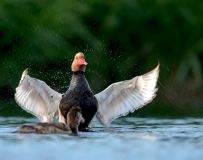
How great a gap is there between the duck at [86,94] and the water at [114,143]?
20cm

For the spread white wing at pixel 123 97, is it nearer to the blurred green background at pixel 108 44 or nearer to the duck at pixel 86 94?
the duck at pixel 86 94

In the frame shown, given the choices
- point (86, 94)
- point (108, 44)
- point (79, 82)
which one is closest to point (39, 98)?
point (79, 82)

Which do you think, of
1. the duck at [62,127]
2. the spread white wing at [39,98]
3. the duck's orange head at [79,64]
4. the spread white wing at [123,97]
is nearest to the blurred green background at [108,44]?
the spread white wing at [39,98]

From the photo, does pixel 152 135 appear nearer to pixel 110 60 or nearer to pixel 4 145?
pixel 4 145

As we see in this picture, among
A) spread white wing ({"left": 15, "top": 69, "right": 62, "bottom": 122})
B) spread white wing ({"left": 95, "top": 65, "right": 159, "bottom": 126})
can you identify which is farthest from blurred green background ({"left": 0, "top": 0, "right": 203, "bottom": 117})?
spread white wing ({"left": 95, "top": 65, "right": 159, "bottom": 126})

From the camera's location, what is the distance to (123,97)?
15.9 metres

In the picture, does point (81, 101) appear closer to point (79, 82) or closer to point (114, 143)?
point (79, 82)

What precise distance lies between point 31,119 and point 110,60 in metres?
1.88

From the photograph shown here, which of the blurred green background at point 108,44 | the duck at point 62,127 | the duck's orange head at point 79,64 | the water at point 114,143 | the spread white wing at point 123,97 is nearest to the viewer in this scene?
the water at point 114,143

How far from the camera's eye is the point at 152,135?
14.7 metres

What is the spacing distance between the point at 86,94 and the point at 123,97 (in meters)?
0.65

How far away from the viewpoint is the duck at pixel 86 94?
50.9 ft

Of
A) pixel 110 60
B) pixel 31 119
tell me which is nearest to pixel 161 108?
pixel 110 60

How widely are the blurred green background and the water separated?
7.57 ft
